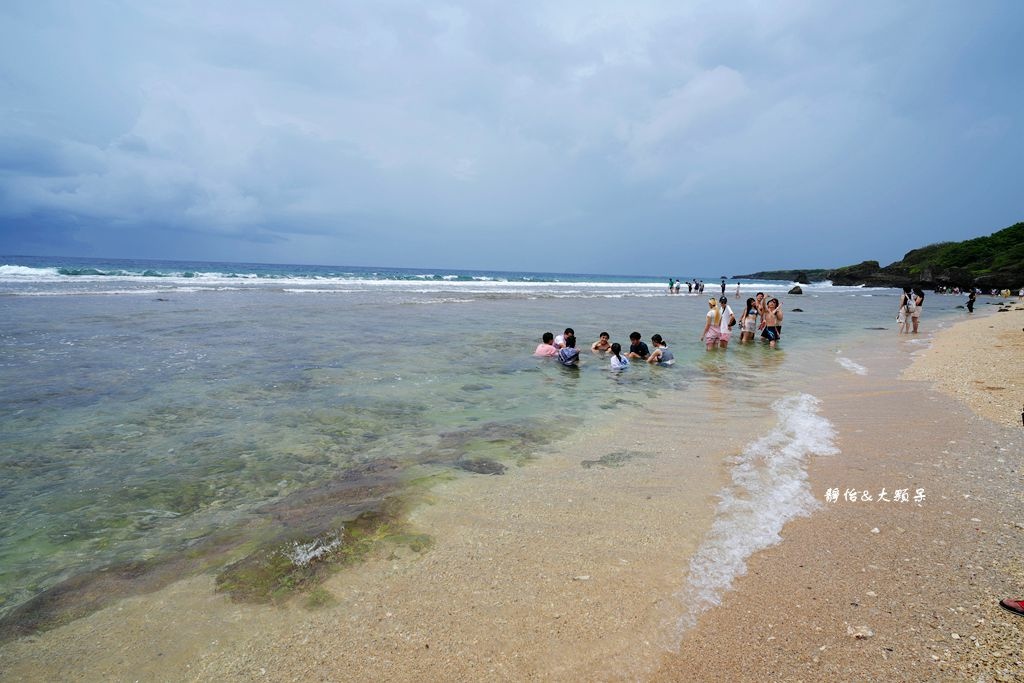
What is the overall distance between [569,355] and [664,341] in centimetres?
488

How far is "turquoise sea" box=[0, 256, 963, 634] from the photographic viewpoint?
427 centimetres

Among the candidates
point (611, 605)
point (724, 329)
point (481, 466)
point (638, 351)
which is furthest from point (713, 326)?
point (611, 605)

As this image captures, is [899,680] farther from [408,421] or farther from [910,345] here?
[910,345]

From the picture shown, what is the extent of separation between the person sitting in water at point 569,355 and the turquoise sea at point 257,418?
330mm

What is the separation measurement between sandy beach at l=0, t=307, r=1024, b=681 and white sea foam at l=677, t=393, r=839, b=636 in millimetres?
110

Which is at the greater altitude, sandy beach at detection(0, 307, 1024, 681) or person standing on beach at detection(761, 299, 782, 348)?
person standing on beach at detection(761, 299, 782, 348)

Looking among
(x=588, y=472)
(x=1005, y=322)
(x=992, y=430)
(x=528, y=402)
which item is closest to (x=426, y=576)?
(x=588, y=472)

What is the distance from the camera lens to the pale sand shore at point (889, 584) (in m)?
2.66

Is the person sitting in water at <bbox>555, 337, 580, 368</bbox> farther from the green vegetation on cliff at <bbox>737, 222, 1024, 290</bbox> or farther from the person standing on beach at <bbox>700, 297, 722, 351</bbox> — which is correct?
the green vegetation on cliff at <bbox>737, 222, 1024, 290</bbox>

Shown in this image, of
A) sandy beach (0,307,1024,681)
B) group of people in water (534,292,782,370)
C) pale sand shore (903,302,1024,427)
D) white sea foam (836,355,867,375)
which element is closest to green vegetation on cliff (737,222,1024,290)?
pale sand shore (903,302,1024,427)

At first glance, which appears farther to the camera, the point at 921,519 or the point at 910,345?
the point at 910,345

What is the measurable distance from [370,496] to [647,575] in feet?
8.73

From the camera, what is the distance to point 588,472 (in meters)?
5.57

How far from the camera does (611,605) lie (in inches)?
126
